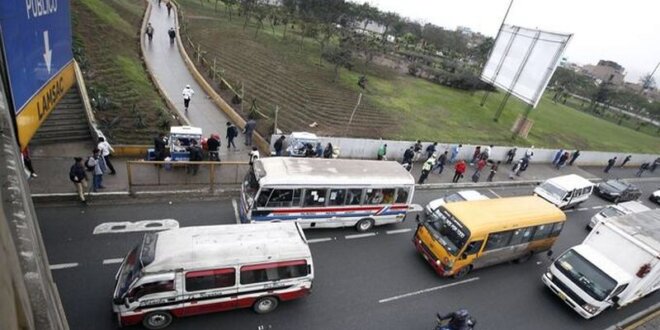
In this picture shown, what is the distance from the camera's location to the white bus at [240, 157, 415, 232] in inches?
503

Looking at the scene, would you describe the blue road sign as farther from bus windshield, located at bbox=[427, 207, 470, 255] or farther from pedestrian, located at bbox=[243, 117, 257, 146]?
bus windshield, located at bbox=[427, 207, 470, 255]

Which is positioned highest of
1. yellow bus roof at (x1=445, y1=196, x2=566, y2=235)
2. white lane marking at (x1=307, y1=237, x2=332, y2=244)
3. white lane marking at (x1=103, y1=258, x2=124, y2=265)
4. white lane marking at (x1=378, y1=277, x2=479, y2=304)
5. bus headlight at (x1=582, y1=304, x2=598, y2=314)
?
yellow bus roof at (x1=445, y1=196, x2=566, y2=235)

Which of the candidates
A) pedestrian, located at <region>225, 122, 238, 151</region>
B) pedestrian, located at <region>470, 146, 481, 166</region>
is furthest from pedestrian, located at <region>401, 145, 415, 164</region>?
pedestrian, located at <region>225, 122, 238, 151</region>

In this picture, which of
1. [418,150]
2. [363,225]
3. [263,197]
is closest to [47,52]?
[263,197]

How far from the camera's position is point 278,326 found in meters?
10.1

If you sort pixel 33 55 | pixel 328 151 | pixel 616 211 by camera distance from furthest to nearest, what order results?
1. pixel 616 211
2. pixel 328 151
3. pixel 33 55

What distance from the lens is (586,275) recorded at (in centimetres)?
1270

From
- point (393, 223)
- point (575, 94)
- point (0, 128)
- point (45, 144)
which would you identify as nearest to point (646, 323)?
point (393, 223)

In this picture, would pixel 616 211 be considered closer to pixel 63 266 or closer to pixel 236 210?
pixel 236 210

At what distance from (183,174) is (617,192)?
27614 millimetres

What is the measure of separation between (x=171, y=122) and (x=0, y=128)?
15.0 m

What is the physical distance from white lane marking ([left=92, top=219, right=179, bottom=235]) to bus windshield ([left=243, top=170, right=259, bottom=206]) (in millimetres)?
2768

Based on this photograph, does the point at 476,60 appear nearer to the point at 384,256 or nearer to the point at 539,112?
the point at 539,112

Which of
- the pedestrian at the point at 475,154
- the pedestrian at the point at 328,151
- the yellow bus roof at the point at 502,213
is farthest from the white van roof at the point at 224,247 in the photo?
the pedestrian at the point at 475,154
